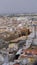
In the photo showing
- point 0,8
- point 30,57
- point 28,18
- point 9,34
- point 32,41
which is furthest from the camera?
point 0,8

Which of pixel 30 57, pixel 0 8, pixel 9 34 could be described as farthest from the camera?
pixel 0 8

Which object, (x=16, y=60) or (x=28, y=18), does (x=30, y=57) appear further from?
(x=28, y=18)

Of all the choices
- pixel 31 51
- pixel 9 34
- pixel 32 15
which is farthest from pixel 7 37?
pixel 32 15

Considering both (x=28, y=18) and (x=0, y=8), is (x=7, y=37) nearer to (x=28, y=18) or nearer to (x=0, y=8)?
(x=28, y=18)

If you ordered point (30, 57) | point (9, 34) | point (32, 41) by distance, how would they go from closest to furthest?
point (30, 57) → point (32, 41) → point (9, 34)

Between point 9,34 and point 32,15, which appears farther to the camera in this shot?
point 32,15

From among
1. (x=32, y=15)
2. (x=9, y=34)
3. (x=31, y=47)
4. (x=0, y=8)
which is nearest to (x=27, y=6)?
(x=32, y=15)

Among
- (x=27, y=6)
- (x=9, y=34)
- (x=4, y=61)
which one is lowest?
(x=4, y=61)

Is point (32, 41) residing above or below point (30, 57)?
above

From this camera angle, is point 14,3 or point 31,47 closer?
point 31,47
